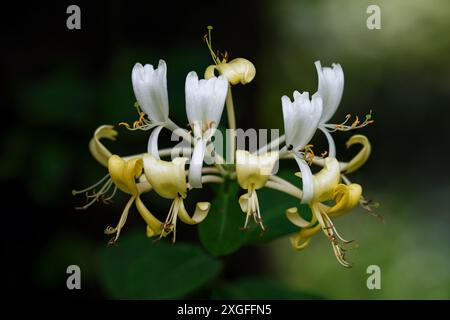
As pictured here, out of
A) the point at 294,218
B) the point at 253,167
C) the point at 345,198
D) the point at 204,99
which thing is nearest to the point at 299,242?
the point at 294,218

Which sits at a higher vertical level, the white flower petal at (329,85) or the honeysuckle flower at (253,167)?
the white flower petal at (329,85)

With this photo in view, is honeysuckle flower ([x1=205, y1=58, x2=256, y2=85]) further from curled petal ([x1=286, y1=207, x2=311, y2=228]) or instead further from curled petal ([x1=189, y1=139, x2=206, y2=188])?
curled petal ([x1=286, y1=207, x2=311, y2=228])

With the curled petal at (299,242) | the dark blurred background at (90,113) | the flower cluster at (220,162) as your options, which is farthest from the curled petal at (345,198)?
the dark blurred background at (90,113)

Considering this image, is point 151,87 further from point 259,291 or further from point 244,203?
point 259,291

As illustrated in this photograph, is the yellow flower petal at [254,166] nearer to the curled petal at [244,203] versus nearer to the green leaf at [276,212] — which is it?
the curled petal at [244,203]

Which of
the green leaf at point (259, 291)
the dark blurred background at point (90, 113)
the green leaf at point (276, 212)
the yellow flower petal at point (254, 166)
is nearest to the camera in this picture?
the yellow flower petal at point (254, 166)

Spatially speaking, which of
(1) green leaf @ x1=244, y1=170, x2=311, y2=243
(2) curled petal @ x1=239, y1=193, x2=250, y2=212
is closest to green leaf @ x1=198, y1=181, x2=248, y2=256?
(1) green leaf @ x1=244, y1=170, x2=311, y2=243

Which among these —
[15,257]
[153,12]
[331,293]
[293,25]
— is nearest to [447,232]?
[331,293]
